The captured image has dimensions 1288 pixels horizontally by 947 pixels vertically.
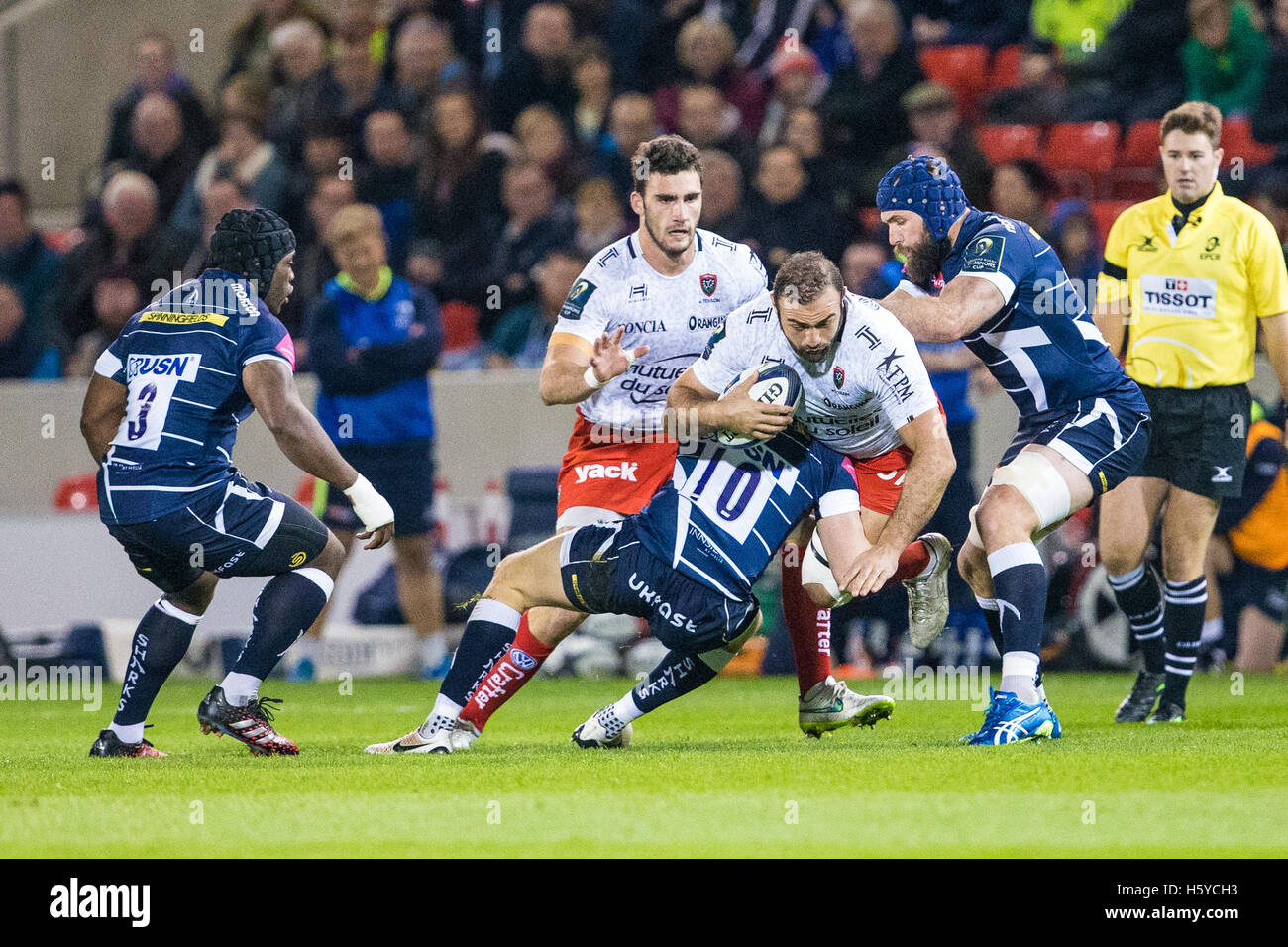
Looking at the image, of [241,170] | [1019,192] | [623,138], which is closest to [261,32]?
[241,170]

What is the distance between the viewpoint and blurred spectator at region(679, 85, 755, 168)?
45.9ft

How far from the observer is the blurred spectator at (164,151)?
1617cm

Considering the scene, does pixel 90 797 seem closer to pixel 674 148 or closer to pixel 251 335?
pixel 251 335

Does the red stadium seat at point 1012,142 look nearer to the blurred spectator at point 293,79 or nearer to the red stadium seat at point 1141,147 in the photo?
the red stadium seat at point 1141,147

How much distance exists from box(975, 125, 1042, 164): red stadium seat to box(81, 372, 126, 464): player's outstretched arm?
886 centimetres

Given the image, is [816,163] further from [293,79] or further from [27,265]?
[27,265]

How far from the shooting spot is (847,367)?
6.98m

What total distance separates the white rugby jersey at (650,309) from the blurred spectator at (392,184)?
736cm

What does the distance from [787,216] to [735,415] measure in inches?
253

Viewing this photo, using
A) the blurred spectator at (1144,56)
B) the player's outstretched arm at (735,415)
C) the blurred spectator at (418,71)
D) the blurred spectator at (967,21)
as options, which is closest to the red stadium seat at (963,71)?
the blurred spectator at (967,21)

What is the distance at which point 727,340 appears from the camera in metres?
7.19

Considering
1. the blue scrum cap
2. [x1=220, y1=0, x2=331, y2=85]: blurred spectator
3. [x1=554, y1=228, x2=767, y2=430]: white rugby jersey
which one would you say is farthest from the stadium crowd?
the blue scrum cap

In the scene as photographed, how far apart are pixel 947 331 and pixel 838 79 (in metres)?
8.15
